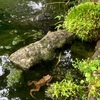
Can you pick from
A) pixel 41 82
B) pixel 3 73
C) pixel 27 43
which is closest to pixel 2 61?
pixel 3 73

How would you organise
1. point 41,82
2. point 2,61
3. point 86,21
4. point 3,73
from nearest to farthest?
point 41,82 → point 3,73 → point 2,61 → point 86,21

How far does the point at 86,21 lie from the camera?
4.14 meters

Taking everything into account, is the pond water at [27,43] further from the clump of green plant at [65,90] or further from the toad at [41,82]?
the clump of green plant at [65,90]

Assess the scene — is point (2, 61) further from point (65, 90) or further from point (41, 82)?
point (65, 90)

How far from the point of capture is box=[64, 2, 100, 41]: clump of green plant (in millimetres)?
4137

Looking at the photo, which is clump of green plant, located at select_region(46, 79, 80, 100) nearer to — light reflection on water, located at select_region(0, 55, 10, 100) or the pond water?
the pond water

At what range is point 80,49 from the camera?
4176 millimetres

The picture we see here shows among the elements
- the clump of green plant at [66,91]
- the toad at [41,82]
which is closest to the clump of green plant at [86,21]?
the toad at [41,82]

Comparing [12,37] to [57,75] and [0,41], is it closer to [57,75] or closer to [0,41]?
[0,41]

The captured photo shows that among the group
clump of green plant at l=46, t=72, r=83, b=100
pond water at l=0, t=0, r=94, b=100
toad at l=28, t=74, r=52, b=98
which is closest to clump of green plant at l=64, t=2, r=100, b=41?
pond water at l=0, t=0, r=94, b=100

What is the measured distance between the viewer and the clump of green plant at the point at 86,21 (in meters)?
4.14

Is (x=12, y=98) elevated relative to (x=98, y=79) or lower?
lower

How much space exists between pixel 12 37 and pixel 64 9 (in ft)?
5.35

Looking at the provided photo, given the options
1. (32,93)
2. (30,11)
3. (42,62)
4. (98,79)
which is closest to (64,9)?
(30,11)
